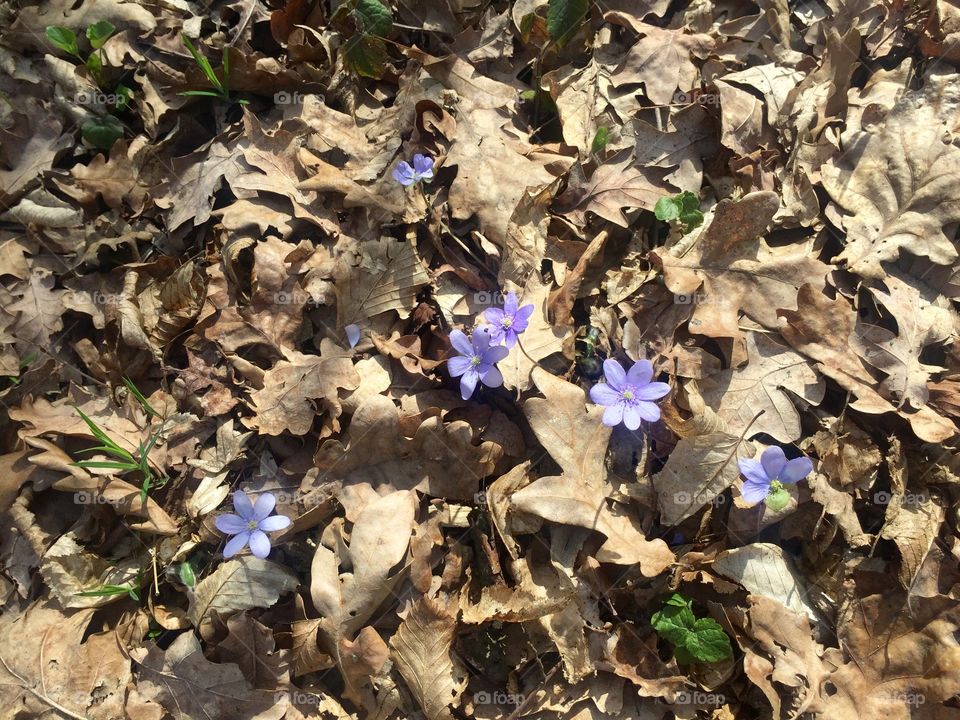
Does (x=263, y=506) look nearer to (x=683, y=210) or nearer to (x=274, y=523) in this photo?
(x=274, y=523)

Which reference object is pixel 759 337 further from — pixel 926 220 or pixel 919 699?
pixel 919 699

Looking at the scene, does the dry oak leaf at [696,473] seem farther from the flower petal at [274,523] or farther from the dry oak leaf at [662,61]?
the dry oak leaf at [662,61]

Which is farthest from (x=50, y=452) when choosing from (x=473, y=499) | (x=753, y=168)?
(x=753, y=168)

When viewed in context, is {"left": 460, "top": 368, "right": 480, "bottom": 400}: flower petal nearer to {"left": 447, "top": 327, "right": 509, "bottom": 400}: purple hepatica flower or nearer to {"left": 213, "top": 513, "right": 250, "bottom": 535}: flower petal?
{"left": 447, "top": 327, "right": 509, "bottom": 400}: purple hepatica flower

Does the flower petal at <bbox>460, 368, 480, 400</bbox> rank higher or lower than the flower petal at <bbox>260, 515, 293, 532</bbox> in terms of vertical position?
higher

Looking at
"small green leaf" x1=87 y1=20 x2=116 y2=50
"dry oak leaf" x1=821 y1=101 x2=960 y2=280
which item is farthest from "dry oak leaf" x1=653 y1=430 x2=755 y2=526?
"small green leaf" x1=87 y1=20 x2=116 y2=50
